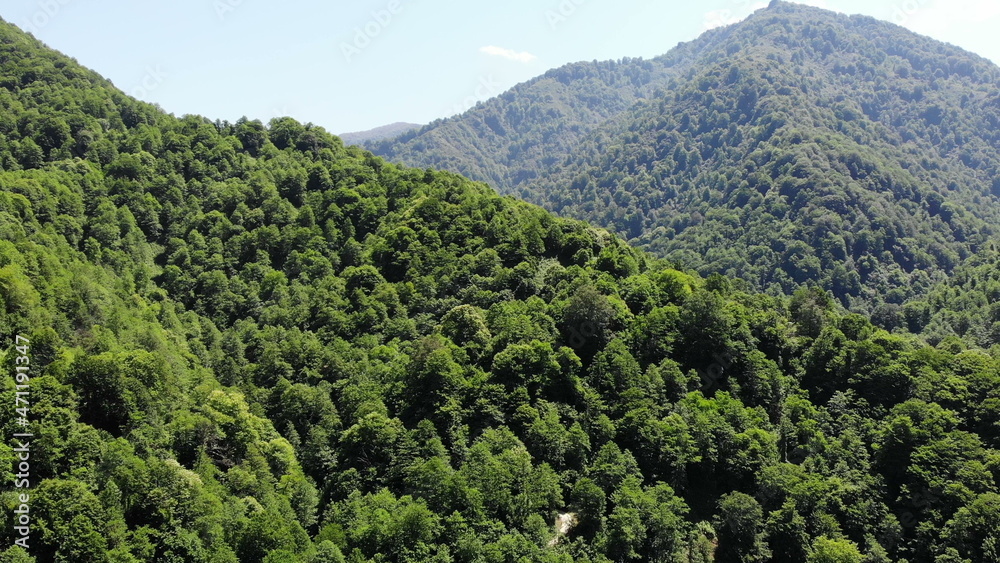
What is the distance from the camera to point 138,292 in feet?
362

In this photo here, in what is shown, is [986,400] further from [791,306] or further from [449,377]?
[449,377]

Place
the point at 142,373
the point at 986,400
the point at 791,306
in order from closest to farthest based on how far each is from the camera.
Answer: the point at 142,373 → the point at 986,400 → the point at 791,306

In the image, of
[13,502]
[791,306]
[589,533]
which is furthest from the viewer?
[791,306]

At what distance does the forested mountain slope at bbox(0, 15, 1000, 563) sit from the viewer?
59.4 m

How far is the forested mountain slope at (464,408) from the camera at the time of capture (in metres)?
A: 59.4

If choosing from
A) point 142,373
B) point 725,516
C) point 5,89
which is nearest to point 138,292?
point 142,373

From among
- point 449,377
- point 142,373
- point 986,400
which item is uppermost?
point 142,373

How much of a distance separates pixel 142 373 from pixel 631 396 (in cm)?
5601

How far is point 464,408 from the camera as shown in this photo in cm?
7675

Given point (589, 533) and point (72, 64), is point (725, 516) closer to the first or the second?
point (589, 533)

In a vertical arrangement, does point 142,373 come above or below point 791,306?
above

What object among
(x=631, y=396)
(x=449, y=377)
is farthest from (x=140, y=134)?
(x=631, y=396)

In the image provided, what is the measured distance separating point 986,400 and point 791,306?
97.7 ft

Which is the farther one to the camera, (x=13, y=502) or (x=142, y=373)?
(x=142, y=373)
